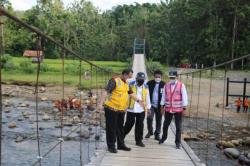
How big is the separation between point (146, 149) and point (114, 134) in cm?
74

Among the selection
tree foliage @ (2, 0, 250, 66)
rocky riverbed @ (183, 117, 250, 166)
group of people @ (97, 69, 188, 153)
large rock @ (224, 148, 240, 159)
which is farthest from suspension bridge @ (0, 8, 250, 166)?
tree foliage @ (2, 0, 250, 66)

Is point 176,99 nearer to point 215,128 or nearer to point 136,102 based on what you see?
point 136,102

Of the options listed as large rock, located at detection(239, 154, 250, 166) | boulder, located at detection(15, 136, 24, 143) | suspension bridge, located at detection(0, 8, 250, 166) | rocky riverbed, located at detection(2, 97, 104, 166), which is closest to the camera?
suspension bridge, located at detection(0, 8, 250, 166)

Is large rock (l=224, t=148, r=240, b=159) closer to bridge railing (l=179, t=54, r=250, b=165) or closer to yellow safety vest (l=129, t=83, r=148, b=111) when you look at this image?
bridge railing (l=179, t=54, r=250, b=165)

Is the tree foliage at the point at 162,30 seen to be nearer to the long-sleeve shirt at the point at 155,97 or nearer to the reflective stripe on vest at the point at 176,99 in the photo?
the long-sleeve shirt at the point at 155,97

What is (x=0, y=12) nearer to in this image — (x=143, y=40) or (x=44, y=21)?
(x=44, y=21)

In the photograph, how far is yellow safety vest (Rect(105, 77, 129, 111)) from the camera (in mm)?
6133

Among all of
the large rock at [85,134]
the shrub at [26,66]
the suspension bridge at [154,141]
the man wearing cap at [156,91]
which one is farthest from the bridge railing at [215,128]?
the shrub at [26,66]

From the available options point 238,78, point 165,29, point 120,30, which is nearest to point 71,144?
point 238,78

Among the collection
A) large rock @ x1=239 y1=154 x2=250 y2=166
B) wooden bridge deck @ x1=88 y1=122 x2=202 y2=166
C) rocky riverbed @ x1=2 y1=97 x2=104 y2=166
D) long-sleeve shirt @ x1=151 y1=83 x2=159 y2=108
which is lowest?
rocky riverbed @ x1=2 y1=97 x2=104 y2=166

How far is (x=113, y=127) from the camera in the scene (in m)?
6.31

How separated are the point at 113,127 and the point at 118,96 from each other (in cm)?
43

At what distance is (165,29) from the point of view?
41.3m

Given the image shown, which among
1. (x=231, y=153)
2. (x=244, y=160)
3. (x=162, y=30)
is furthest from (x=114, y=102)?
(x=162, y=30)
